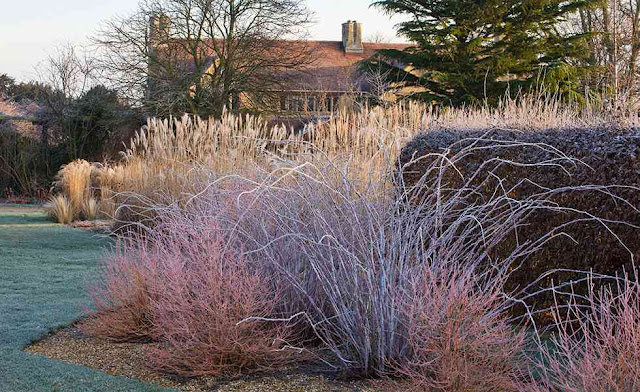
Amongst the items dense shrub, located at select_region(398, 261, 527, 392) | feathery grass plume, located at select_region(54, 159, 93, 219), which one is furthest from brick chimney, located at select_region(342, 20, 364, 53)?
dense shrub, located at select_region(398, 261, 527, 392)

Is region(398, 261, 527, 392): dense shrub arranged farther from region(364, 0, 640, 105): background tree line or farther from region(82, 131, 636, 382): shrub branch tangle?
region(364, 0, 640, 105): background tree line

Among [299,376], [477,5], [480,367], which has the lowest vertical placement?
[299,376]

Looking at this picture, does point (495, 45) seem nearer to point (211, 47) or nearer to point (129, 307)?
point (211, 47)

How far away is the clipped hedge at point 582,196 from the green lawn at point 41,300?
2.45m

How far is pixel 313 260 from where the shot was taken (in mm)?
4289

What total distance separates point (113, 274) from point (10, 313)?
3.91 feet

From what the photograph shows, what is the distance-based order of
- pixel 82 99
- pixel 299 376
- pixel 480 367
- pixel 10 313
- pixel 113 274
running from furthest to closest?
pixel 82 99 < pixel 10 313 < pixel 113 274 < pixel 299 376 < pixel 480 367

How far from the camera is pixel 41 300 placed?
6.11 metres

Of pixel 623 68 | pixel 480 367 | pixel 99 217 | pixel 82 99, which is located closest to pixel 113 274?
pixel 480 367

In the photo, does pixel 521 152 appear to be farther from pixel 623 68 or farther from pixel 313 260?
pixel 623 68

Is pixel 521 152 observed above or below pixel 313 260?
above

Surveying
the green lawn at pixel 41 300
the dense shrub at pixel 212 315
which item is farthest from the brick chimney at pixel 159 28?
the dense shrub at pixel 212 315

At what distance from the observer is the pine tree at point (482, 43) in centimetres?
2038

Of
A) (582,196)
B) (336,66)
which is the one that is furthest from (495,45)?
(336,66)
